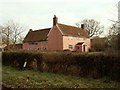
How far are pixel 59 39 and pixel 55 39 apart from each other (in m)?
1.41

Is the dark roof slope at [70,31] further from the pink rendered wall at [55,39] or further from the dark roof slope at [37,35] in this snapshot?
the dark roof slope at [37,35]

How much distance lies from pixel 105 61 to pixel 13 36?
65721 mm

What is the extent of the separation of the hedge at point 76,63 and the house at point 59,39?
34425 millimetres

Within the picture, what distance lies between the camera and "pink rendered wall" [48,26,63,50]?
189 ft

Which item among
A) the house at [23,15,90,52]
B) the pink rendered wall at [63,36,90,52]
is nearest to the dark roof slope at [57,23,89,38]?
the house at [23,15,90,52]

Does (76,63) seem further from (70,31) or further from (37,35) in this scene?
(37,35)

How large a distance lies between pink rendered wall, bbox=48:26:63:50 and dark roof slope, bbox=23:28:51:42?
10.9 ft

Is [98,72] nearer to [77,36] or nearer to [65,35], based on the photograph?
[65,35]

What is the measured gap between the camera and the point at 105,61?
15.2 metres

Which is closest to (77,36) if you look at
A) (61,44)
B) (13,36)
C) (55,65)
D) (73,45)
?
(73,45)

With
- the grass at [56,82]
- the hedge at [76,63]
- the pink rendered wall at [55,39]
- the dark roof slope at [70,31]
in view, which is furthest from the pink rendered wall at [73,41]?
the grass at [56,82]

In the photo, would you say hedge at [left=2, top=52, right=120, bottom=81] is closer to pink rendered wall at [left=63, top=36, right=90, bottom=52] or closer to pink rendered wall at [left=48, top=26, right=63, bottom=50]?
pink rendered wall at [left=48, top=26, right=63, bottom=50]

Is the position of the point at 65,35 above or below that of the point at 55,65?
above

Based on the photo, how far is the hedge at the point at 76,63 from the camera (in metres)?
14.9
